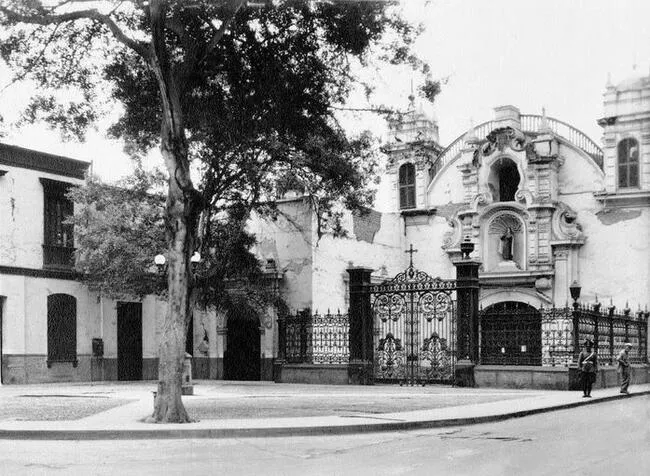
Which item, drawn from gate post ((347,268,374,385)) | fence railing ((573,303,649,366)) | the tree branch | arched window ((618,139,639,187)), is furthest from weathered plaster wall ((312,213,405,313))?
the tree branch

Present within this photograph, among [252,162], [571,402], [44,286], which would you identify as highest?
[252,162]

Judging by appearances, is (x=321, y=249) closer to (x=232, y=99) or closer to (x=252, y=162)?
(x=252, y=162)

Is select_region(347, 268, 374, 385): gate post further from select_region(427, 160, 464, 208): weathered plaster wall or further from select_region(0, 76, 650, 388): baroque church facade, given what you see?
select_region(427, 160, 464, 208): weathered plaster wall

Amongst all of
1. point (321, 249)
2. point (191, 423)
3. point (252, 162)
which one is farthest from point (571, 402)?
point (321, 249)

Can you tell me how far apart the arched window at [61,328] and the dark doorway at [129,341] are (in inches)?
83.1

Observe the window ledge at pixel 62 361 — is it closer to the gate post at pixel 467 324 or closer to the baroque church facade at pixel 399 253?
the baroque church facade at pixel 399 253

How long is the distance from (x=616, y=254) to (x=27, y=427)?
2374 centimetres

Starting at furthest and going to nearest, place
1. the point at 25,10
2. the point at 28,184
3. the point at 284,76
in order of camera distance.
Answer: the point at 28,184
the point at 284,76
the point at 25,10

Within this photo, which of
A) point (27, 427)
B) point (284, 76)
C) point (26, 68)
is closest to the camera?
point (27, 427)

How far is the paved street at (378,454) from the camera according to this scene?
9727 mm

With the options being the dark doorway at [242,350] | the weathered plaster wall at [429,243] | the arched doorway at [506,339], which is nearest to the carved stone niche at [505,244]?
the weathered plaster wall at [429,243]

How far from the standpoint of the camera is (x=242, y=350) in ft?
109

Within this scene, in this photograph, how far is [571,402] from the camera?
1906 centimetres

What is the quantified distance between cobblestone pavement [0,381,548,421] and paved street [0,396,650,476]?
3.16 m
